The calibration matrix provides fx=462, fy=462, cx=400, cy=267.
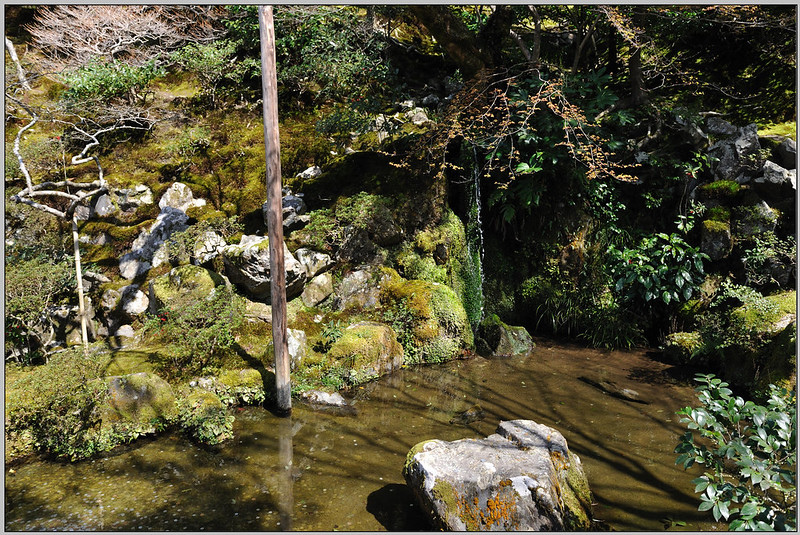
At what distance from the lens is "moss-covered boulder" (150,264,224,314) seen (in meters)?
7.66

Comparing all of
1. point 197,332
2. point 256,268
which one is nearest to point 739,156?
point 256,268

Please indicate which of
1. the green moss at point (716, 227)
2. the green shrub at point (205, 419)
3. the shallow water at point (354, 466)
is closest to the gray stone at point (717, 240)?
the green moss at point (716, 227)

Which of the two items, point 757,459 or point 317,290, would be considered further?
point 317,290

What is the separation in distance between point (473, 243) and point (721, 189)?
4763 millimetres

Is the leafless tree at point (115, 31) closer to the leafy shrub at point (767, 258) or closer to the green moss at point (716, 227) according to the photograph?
the green moss at point (716, 227)

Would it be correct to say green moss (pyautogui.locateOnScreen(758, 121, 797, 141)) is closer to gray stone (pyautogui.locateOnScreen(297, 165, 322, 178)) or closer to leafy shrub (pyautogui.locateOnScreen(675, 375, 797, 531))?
leafy shrub (pyautogui.locateOnScreen(675, 375, 797, 531))

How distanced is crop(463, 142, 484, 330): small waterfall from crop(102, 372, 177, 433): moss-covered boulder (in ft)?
19.0

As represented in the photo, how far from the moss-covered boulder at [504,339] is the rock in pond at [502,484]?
12.9 feet

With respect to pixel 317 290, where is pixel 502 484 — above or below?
below

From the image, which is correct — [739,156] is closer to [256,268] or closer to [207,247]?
[256,268]

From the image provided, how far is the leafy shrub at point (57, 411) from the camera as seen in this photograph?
5457 millimetres

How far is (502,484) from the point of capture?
13.0ft

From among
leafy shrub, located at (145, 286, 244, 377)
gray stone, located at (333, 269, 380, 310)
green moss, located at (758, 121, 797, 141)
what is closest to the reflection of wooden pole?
leafy shrub, located at (145, 286, 244, 377)

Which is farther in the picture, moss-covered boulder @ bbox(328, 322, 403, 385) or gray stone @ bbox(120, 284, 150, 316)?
gray stone @ bbox(120, 284, 150, 316)
